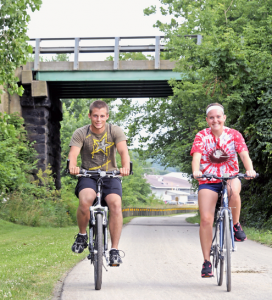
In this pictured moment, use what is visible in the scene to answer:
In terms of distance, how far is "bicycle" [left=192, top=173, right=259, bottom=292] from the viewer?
5215mm

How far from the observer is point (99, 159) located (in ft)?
19.0

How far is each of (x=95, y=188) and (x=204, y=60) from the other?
9.54 m

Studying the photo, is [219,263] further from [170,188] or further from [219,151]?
[170,188]

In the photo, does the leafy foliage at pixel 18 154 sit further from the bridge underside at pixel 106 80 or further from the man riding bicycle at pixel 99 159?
the man riding bicycle at pixel 99 159

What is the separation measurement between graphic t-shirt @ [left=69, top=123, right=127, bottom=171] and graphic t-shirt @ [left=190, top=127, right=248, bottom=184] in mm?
926

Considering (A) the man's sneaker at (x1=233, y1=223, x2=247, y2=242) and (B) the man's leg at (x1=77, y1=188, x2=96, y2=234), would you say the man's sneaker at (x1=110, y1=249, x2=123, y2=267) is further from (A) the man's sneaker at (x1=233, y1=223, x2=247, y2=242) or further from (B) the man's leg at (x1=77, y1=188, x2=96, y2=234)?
(A) the man's sneaker at (x1=233, y1=223, x2=247, y2=242)

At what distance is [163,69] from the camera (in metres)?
22.4

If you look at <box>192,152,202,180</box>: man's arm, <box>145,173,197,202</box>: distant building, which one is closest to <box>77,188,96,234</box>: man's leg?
<box>192,152,202,180</box>: man's arm

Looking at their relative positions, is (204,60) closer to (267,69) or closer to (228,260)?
(267,69)

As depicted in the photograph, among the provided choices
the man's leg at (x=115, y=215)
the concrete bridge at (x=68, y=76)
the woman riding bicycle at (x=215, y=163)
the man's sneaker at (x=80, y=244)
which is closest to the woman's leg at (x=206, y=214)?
the woman riding bicycle at (x=215, y=163)

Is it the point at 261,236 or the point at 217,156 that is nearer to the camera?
the point at 217,156

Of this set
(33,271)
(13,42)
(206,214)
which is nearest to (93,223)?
(206,214)

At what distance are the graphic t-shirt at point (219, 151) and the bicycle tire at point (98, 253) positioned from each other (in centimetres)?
130

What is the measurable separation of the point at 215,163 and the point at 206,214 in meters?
0.60
